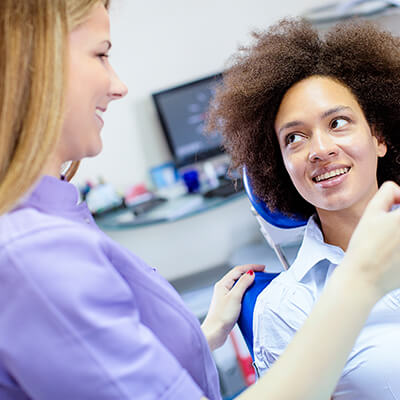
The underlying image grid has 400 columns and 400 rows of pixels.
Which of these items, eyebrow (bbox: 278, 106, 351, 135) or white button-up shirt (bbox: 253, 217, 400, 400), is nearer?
white button-up shirt (bbox: 253, 217, 400, 400)

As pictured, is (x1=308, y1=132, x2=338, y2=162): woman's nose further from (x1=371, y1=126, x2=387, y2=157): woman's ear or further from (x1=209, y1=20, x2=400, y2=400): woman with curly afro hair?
(x1=371, y1=126, x2=387, y2=157): woman's ear

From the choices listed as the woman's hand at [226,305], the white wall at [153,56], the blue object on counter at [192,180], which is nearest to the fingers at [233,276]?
the woman's hand at [226,305]

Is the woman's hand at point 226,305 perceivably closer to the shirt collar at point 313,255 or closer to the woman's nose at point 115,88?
the shirt collar at point 313,255

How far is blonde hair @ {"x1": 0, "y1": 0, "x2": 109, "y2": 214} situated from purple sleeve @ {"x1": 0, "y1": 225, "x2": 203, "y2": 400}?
8 centimetres

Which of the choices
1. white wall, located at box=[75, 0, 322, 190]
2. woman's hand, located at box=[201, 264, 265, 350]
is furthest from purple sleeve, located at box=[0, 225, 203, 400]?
white wall, located at box=[75, 0, 322, 190]

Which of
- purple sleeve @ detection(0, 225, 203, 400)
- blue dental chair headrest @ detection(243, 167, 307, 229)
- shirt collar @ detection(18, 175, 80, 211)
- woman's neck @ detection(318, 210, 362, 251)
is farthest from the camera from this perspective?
blue dental chair headrest @ detection(243, 167, 307, 229)

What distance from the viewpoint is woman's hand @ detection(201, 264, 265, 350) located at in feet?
3.63

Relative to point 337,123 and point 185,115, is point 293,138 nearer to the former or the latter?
point 337,123

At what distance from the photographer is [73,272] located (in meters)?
0.54

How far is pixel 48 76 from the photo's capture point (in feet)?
1.88

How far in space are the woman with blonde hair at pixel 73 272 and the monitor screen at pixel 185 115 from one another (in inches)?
96.7

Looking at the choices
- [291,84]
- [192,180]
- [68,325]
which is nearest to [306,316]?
[291,84]

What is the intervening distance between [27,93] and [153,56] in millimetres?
2758

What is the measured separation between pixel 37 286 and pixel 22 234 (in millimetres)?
65
